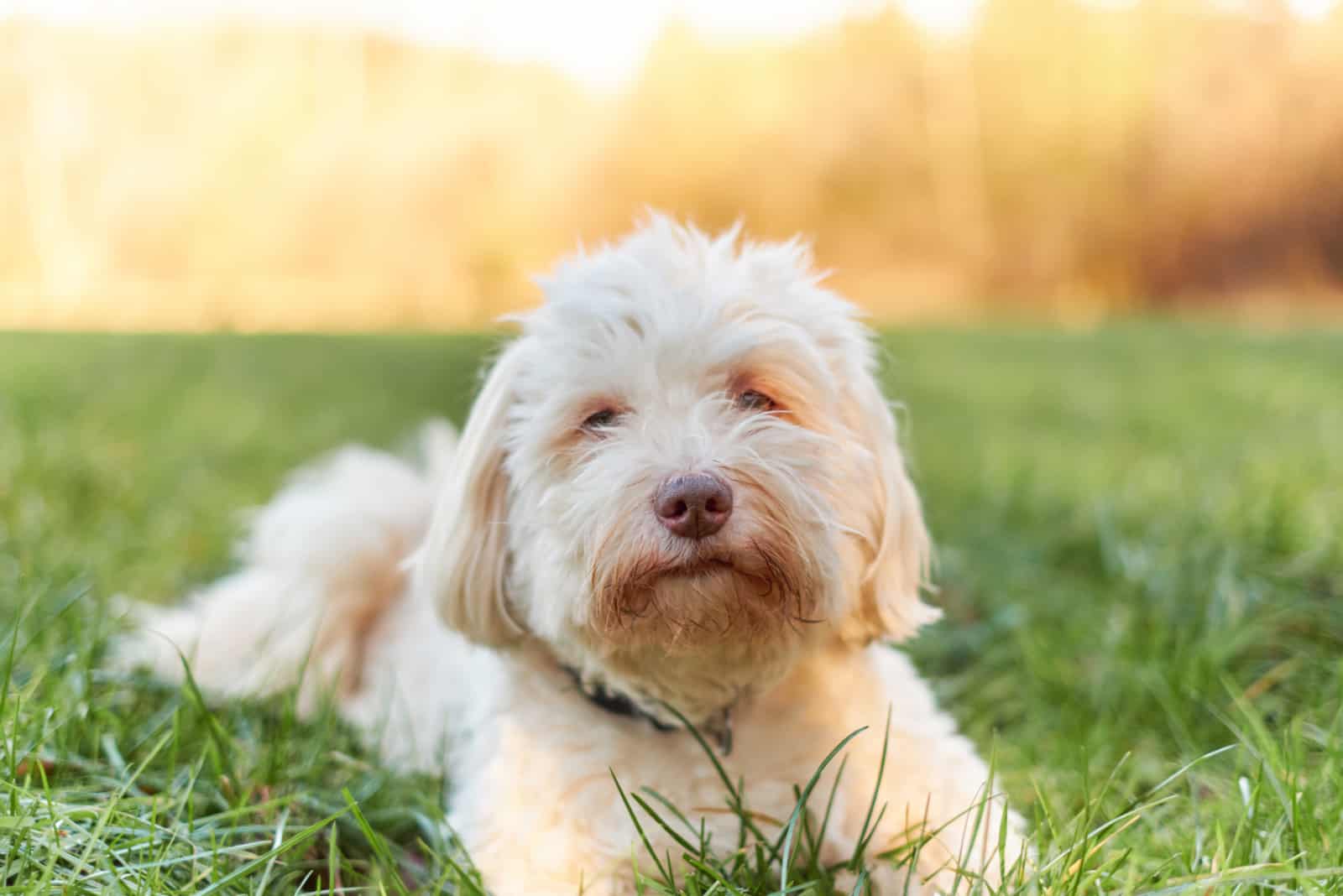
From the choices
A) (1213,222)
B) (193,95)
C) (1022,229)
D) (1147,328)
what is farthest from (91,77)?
(1213,222)

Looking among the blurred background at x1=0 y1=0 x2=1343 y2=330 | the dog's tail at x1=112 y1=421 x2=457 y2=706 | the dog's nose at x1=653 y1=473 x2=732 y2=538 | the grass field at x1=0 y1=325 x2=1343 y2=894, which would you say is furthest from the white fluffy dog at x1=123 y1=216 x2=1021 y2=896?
the blurred background at x1=0 y1=0 x2=1343 y2=330

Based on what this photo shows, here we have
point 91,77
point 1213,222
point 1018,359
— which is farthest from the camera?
point 1213,222

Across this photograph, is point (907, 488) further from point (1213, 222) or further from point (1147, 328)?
point (1213, 222)

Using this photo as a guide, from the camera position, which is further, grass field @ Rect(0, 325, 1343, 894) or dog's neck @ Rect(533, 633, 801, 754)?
dog's neck @ Rect(533, 633, 801, 754)

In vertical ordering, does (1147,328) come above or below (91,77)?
below

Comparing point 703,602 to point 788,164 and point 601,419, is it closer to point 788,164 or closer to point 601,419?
point 601,419

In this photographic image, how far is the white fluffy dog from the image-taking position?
1813 mm

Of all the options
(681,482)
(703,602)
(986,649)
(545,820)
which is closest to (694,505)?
(681,482)

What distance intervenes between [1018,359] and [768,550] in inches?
355

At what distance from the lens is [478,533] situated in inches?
83.4

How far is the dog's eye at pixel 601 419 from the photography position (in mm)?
2027

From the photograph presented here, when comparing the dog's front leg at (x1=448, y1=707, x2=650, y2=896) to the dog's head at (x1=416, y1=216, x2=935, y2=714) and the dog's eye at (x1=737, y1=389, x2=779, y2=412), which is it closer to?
the dog's head at (x1=416, y1=216, x2=935, y2=714)

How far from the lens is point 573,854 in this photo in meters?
1.94

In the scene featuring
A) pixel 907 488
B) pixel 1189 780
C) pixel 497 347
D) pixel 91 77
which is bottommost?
pixel 1189 780
